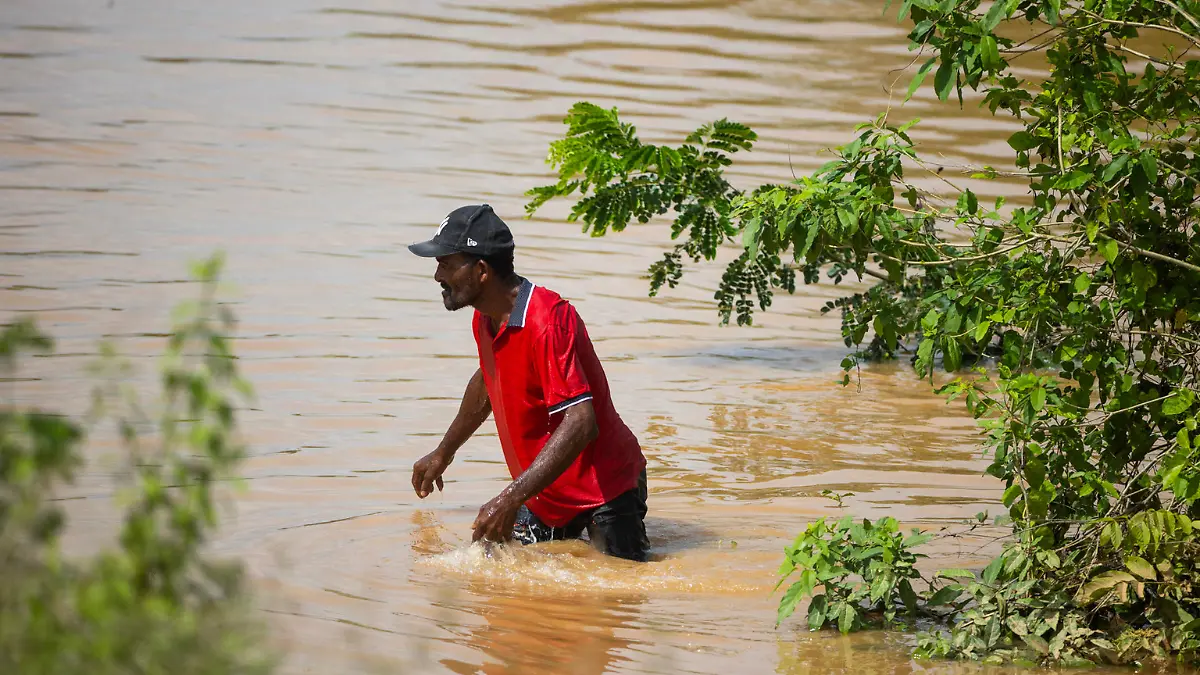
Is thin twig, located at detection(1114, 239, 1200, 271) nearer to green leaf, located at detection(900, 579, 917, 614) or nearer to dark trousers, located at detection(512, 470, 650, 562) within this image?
green leaf, located at detection(900, 579, 917, 614)

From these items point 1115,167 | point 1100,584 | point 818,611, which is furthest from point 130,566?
point 1100,584

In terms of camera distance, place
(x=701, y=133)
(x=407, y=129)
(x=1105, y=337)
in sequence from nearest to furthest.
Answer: (x=1105, y=337), (x=701, y=133), (x=407, y=129)

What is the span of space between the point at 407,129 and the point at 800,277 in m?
5.11

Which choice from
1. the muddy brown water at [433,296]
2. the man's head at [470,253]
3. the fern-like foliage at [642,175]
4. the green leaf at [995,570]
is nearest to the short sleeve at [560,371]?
the man's head at [470,253]

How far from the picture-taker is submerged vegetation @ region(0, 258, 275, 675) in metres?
2.20

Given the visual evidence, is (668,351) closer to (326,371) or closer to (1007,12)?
(326,371)

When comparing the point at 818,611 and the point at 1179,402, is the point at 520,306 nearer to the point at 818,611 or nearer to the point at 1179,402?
the point at 818,611

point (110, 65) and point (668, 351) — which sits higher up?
point (110, 65)

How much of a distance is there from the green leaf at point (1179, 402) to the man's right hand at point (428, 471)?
2.91 meters

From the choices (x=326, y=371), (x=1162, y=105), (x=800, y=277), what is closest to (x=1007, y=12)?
(x=1162, y=105)

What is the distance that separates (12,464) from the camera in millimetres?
2262

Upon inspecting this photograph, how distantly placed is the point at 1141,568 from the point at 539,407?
2337 millimetres

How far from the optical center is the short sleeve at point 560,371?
5.77 metres

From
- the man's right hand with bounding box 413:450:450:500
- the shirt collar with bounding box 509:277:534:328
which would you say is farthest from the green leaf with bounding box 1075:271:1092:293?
the man's right hand with bounding box 413:450:450:500
